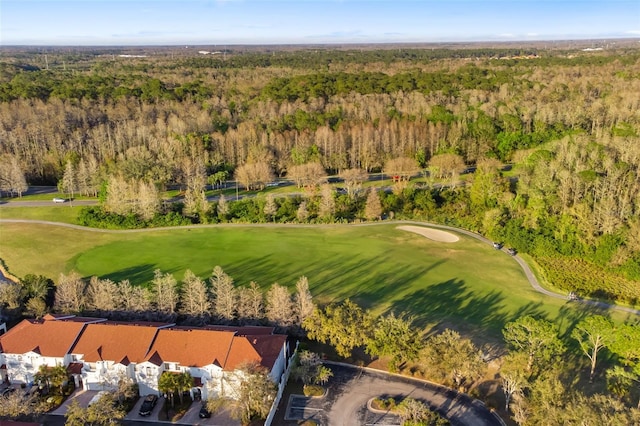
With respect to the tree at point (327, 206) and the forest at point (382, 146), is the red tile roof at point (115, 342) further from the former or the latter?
the tree at point (327, 206)

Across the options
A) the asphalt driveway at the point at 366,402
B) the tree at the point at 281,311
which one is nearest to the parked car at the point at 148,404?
the asphalt driveway at the point at 366,402

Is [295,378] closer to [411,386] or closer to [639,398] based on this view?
[411,386]

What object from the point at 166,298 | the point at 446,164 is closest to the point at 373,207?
the point at 446,164

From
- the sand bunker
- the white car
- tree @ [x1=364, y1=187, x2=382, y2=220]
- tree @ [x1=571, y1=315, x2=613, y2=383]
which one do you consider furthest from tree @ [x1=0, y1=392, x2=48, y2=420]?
the sand bunker

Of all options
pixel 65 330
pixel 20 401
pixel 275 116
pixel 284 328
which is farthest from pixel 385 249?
pixel 275 116

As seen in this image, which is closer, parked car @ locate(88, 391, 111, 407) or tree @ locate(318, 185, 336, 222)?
parked car @ locate(88, 391, 111, 407)

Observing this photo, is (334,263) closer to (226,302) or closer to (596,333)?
(226,302)

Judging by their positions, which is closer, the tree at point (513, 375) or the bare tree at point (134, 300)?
the tree at point (513, 375)

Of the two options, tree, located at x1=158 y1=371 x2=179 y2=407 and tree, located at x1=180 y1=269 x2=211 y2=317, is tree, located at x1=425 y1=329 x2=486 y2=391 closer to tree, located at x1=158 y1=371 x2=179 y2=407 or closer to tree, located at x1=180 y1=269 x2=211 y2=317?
tree, located at x1=158 y1=371 x2=179 y2=407
